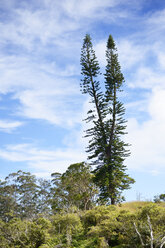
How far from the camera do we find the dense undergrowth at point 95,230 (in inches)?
316

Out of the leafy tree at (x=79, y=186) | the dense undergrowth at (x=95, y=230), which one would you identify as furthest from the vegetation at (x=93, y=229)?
the leafy tree at (x=79, y=186)

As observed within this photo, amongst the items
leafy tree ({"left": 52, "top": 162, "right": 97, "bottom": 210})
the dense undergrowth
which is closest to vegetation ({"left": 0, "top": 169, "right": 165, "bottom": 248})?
the dense undergrowth

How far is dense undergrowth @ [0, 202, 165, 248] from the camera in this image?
26.4 feet

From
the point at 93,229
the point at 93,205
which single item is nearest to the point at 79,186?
the point at 93,205

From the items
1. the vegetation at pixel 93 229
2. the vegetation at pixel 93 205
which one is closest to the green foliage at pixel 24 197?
the vegetation at pixel 93 205

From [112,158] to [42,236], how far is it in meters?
11.5

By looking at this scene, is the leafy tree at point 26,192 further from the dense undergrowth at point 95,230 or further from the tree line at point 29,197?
the dense undergrowth at point 95,230

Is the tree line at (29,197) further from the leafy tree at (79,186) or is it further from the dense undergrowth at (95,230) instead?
the dense undergrowth at (95,230)

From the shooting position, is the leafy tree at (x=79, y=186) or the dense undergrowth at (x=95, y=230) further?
the leafy tree at (x=79, y=186)

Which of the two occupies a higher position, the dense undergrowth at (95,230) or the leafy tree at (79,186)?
the leafy tree at (79,186)

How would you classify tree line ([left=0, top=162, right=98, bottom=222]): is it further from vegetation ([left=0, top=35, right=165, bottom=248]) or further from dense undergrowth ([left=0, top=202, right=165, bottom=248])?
dense undergrowth ([left=0, top=202, right=165, bottom=248])

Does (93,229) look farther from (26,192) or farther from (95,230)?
(26,192)

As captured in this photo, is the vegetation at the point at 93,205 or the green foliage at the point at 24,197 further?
the green foliage at the point at 24,197

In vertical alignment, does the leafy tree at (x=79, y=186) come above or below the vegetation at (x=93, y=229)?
above
